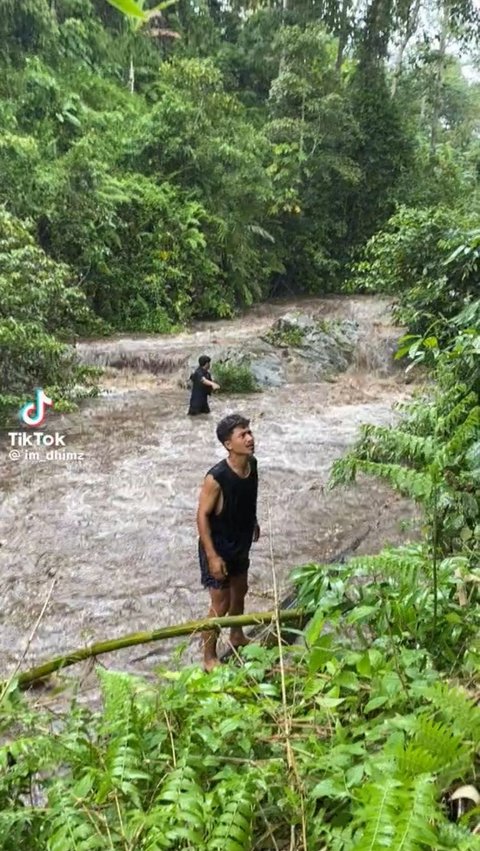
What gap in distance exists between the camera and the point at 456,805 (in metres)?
1.51

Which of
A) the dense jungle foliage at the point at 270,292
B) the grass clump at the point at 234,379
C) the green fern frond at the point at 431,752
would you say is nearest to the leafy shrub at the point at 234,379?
the grass clump at the point at 234,379

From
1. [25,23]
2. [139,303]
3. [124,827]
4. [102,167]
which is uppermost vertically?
[25,23]

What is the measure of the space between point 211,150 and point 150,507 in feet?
44.3

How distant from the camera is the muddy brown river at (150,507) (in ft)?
17.5

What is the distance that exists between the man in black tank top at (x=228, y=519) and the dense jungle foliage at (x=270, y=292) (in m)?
0.59

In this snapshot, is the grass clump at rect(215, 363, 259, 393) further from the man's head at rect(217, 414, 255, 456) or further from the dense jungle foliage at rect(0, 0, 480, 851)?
the man's head at rect(217, 414, 255, 456)

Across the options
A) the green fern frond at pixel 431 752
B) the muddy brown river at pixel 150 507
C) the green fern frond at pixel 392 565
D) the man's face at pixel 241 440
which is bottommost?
the muddy brown river at pixel 150 507

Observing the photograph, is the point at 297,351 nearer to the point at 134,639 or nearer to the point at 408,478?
the point at 408,478

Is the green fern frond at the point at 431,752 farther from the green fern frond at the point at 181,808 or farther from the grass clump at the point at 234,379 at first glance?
the grass clump at the point at 234,379

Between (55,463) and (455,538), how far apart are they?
666cm

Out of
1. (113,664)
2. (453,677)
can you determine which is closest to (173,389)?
(113,664)

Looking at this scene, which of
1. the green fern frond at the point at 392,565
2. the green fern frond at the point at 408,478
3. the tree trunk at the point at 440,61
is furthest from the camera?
the tree trunk at the point at 440,61

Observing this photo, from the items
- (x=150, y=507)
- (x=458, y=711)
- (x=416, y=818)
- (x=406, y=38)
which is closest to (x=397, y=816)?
(x=416, y=818)

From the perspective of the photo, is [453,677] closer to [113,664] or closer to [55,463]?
[113,664]
